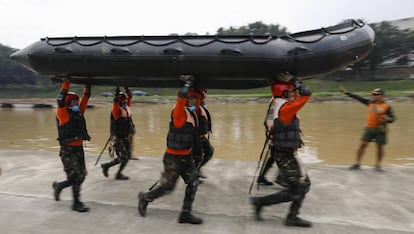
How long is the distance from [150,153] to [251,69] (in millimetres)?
5270

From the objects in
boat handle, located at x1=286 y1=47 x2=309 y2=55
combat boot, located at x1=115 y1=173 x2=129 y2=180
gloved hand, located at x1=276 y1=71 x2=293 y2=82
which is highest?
boat handle, located at x1=286 y1=47 x2=309 y2=55

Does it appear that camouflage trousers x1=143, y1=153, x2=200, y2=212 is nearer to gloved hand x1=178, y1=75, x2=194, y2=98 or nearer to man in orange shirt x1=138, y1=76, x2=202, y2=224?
→ man in orange shirt x1=138, y1=76, x2=202, y2=224

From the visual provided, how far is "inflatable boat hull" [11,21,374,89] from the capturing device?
3.86 metres

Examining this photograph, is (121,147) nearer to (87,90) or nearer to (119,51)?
(87,90)

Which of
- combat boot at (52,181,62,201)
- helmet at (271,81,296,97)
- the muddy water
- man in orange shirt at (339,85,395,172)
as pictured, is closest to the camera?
helmet at (271,81,296,97)

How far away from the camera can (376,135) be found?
566 cm

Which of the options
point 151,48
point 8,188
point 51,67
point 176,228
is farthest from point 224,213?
point 8,188

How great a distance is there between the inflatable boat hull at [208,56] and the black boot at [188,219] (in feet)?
5.09

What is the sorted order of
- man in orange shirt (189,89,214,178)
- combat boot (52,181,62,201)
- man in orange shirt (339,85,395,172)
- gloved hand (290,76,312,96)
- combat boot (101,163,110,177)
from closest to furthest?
gloved hand (290,76,312,96)
combat boot (52,181,62,201)
man in orange shirt (189,89,214,178)
combat boot (101,163,110,177)
man in orange shirt (339,85,395,172)

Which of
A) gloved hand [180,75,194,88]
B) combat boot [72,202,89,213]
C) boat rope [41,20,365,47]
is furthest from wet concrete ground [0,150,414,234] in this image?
boat rope [41,20,365,47]

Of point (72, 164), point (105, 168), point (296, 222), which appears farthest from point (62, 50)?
point (296, 222)

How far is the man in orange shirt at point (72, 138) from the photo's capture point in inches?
157

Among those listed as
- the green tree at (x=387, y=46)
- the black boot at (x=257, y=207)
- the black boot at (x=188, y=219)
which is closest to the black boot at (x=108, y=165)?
the black boot at (x=188, y=219)

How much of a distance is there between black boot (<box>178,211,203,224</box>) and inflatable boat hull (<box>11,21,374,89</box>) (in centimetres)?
155
